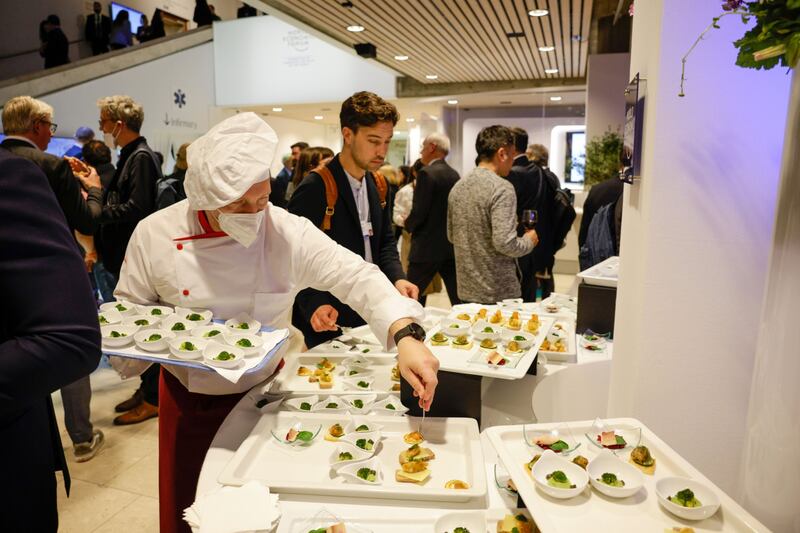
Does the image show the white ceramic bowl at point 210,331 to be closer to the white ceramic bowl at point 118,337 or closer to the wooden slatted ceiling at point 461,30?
the white ceramic bowl at point 118,337

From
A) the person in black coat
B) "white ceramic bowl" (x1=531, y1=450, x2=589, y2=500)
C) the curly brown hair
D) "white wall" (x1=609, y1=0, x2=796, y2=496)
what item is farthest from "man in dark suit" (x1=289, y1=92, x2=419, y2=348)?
the person in black coat

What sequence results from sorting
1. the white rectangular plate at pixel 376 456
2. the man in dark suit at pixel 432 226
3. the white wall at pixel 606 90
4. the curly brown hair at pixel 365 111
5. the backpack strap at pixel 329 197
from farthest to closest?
the white wall at pixel 606 90 → the man in dark suit at pixel 432 226 → the backpack strap at pixel 329 197 → the curly brown hair at pixel 365 111 → the white rectangular plate at pixel 376 456

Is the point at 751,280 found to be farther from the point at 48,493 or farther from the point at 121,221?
the point at 121,221

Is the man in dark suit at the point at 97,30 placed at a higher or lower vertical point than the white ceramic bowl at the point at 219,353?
higher

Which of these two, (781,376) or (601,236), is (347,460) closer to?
(781,376)

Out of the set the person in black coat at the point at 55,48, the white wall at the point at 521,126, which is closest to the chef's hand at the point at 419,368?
the white wall at the point at 521,126

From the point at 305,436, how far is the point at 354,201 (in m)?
1.37

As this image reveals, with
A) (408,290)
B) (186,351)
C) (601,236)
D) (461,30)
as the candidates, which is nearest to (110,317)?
(186,351)

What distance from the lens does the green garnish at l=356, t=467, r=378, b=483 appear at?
1.21m

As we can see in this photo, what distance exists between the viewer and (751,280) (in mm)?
1475

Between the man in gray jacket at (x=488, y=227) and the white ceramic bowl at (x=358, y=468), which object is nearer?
the white ceramic bowl at (x=358, y=468)

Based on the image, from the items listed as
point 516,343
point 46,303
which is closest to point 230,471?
point 46,303

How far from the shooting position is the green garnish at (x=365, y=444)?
1314mm

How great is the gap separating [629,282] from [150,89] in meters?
11.3
